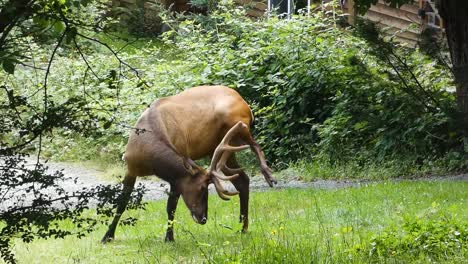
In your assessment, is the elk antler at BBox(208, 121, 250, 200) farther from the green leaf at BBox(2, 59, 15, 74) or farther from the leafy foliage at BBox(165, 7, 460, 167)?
the leafy foliage at BBox(165, 7, 460, 167)

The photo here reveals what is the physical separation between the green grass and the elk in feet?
1.02

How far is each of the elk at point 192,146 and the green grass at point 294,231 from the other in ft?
A: 1.02

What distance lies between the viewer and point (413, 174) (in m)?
14.2

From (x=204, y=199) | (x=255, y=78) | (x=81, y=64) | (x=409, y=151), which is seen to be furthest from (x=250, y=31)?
(x=204, y=199)

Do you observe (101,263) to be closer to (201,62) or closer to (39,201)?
(39,201)

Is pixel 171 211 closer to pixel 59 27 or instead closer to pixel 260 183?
pixel 59 27

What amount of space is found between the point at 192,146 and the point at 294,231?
1.98 metres

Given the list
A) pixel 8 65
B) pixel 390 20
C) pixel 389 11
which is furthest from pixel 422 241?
pixel 390 20

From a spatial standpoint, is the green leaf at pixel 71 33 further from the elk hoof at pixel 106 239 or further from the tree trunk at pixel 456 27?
the tree trunk at pixel 456 27

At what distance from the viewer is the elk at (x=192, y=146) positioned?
28.8 feet

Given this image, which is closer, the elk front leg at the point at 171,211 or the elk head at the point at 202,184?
the elk head at the point at 202,184

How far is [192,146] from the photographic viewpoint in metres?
10.1

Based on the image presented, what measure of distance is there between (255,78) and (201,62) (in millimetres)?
1122

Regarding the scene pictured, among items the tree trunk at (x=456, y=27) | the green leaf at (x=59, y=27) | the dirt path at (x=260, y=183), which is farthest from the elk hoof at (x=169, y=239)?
the tree trunk at (x=456, y=27)
